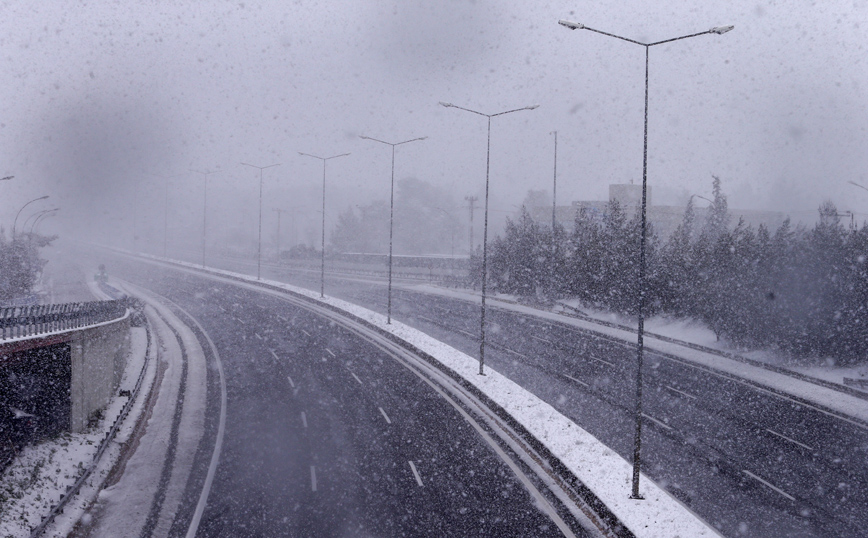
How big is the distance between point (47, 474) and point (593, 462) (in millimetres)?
14204

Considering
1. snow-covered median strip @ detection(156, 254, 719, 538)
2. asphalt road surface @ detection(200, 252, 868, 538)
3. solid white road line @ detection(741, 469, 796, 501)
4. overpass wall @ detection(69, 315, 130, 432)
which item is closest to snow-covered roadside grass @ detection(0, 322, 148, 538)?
overpass wall @ detection(69, 315, 130, 432)

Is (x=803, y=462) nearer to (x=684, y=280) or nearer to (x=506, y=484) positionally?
(x=506, y=484)

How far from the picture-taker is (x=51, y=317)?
18844 millimetres

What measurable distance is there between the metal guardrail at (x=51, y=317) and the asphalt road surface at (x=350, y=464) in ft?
17.5

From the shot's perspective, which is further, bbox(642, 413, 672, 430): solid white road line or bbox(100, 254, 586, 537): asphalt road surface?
bbox(642, 413, 672, 430): solid white road line

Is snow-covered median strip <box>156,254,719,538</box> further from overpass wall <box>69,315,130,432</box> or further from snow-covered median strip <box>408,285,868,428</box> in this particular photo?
overpass wall <box>69,315,130,432</box>

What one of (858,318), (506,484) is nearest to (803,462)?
(506,484)

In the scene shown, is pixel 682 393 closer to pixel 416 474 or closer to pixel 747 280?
pixel 747 280

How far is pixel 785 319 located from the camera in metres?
29.0

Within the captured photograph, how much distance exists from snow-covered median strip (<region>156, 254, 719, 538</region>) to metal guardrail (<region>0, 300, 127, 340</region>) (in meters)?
14.1

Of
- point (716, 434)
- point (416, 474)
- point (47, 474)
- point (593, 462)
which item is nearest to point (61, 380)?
point (47, 474)

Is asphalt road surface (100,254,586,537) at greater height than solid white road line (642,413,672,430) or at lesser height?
lesser

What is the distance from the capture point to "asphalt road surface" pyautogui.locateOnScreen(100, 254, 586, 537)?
1203cm

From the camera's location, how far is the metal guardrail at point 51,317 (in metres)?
17.0
